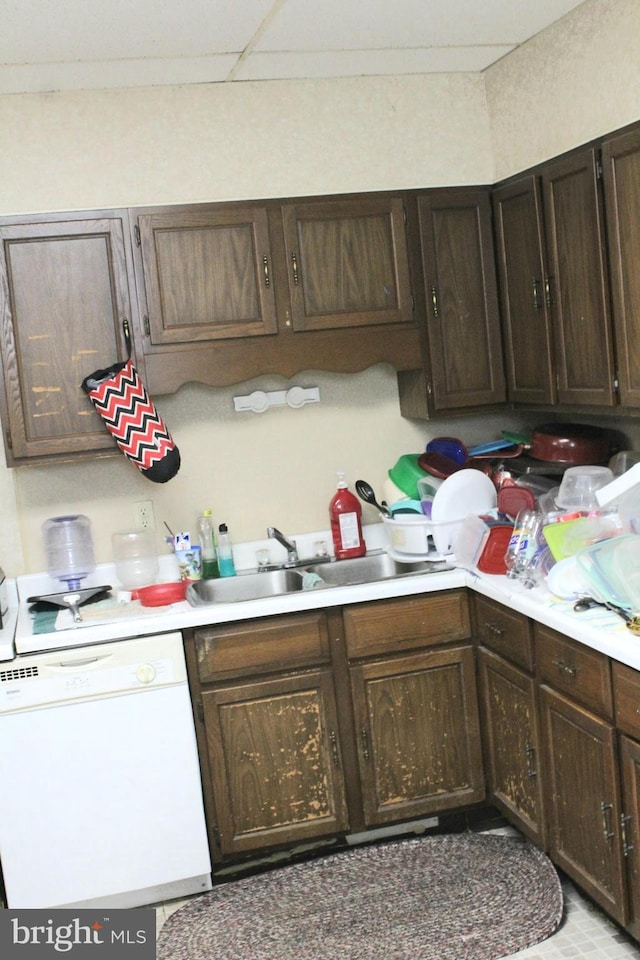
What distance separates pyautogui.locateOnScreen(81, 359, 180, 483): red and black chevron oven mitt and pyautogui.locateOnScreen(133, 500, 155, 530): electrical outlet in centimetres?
28

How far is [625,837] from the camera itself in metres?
2.41

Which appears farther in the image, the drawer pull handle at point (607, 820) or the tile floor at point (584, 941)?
the tile floor at point (584, 941)

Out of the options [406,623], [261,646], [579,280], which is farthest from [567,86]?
[261,646]

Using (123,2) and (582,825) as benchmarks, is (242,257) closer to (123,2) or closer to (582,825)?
(123,2)

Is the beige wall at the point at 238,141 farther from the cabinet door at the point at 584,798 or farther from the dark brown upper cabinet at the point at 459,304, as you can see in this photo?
the cabinet door at the point at 584,798

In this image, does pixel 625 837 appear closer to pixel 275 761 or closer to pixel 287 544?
→ pixel 275 761

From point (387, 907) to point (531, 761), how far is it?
1.88ft

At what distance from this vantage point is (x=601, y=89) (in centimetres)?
289

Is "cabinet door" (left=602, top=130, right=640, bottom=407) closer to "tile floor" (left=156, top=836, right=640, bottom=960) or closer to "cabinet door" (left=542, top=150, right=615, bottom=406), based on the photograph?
"cabinet door" (left=542, top=150, right=615, bottom=406)

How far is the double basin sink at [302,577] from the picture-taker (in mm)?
3461

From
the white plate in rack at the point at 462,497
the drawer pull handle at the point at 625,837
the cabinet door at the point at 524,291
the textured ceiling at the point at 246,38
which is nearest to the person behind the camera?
the drawer pull handle at the point at 625,837

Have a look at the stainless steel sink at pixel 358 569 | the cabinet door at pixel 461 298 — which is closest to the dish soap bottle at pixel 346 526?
the stainless steel sink at pixel 358 569

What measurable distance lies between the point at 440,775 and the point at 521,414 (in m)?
1.37

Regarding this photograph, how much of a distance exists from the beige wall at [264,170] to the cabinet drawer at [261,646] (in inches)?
24.8
